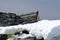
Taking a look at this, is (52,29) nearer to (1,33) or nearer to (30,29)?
(30,29)

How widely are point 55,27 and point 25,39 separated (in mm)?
444

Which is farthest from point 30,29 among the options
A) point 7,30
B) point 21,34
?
point 7,30

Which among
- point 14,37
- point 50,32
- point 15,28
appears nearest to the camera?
point 50,32

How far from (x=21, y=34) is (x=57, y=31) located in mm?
567

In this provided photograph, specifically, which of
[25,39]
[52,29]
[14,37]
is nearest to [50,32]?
[52,29]

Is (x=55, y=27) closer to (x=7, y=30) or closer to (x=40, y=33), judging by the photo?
(x=40, y=33)

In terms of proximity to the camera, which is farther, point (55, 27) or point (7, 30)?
point (7, 30)

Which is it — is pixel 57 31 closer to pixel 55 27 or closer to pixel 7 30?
pixel 55 27

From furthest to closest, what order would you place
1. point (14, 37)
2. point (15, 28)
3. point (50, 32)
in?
point (15, 28) → point (14, 37) → point (50, 32)

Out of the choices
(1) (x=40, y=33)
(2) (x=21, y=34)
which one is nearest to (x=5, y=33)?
(2) (x=21, y=34)

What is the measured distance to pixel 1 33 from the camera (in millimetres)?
3062

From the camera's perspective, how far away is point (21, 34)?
299 cm

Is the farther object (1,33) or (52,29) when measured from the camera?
(1,33)

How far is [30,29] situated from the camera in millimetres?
3014
